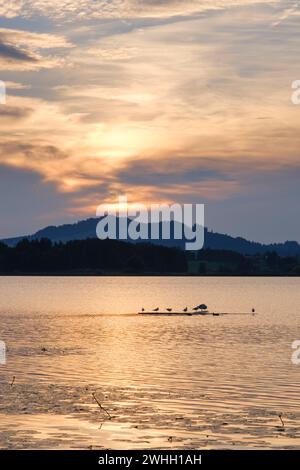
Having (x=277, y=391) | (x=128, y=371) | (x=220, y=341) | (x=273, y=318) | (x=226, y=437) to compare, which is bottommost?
(x=226, y=437)

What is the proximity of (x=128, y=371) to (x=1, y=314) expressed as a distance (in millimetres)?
78992

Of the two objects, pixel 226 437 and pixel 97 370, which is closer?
pixel 226 437

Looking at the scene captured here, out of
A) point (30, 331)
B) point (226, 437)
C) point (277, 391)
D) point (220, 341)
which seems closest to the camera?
point (226, 437)

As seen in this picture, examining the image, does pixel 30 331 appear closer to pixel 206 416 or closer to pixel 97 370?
pixel 97 370

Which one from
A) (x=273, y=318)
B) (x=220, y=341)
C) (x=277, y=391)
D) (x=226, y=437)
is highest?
(x=273, y=318)

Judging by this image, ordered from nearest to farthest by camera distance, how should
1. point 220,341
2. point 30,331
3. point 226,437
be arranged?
point 226,437 → point 220,341 → point 30,331

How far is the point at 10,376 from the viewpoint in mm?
52438

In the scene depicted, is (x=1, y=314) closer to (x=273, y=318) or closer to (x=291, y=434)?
(x=273, y=318)

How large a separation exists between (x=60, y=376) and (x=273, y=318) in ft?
268

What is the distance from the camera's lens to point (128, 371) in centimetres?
5778

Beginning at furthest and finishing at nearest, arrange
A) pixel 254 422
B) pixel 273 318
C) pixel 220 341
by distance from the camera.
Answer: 1. pixel 273 318
2. pixel 220 341
3. pixel 254 422

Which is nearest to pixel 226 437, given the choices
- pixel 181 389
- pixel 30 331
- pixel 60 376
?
pixel 181 389

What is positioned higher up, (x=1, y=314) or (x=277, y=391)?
(x=1, y=314)

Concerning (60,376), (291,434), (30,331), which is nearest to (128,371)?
(60,376)
